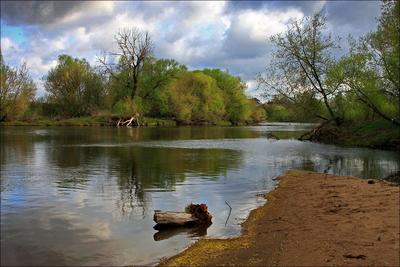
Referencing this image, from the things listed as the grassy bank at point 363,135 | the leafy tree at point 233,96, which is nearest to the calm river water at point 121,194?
the grassy bank at point 363,135

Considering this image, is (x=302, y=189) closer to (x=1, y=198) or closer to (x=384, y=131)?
(x=1, y=198)

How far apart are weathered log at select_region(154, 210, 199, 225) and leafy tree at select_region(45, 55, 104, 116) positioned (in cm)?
9654

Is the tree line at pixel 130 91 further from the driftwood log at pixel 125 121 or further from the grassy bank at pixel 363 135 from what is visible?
the grassy bank at pixel 363 135

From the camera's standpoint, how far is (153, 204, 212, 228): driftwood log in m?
13.5

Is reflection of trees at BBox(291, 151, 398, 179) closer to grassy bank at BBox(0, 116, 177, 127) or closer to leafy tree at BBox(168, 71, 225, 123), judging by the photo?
grassy bank at BBox(0, 116, 177, 127)

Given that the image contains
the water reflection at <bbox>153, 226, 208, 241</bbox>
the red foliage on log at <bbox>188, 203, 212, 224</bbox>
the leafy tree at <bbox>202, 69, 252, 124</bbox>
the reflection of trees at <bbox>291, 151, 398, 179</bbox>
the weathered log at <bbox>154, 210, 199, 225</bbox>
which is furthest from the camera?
the leafy tree at <bbox>202, 69, 252, 124</bbox>

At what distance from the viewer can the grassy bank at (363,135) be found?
45.0 m

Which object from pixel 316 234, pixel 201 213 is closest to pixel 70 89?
pixel 201 213

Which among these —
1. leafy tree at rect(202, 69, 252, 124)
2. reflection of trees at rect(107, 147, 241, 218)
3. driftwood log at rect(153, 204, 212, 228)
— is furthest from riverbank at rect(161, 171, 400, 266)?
leafy tree at rect(202, 69, 252, 124)

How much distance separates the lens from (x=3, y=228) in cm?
1300

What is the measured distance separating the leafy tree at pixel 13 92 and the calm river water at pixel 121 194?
55682 mm

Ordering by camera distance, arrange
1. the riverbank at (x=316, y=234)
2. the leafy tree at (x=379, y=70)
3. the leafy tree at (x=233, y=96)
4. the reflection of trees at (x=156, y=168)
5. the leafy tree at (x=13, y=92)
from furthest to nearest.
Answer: the leafy tree at (x=233, y=96), the leafy tree at (x=13, y=92), the leafy tree at (x=379, y=70), the reflection of trees at (x=156, y=168), the riverbank at (x=316, y=234)

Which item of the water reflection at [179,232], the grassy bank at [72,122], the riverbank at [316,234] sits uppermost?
the grassy bank at [72,122]

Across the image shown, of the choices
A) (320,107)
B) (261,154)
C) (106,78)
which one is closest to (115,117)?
(106,78)
